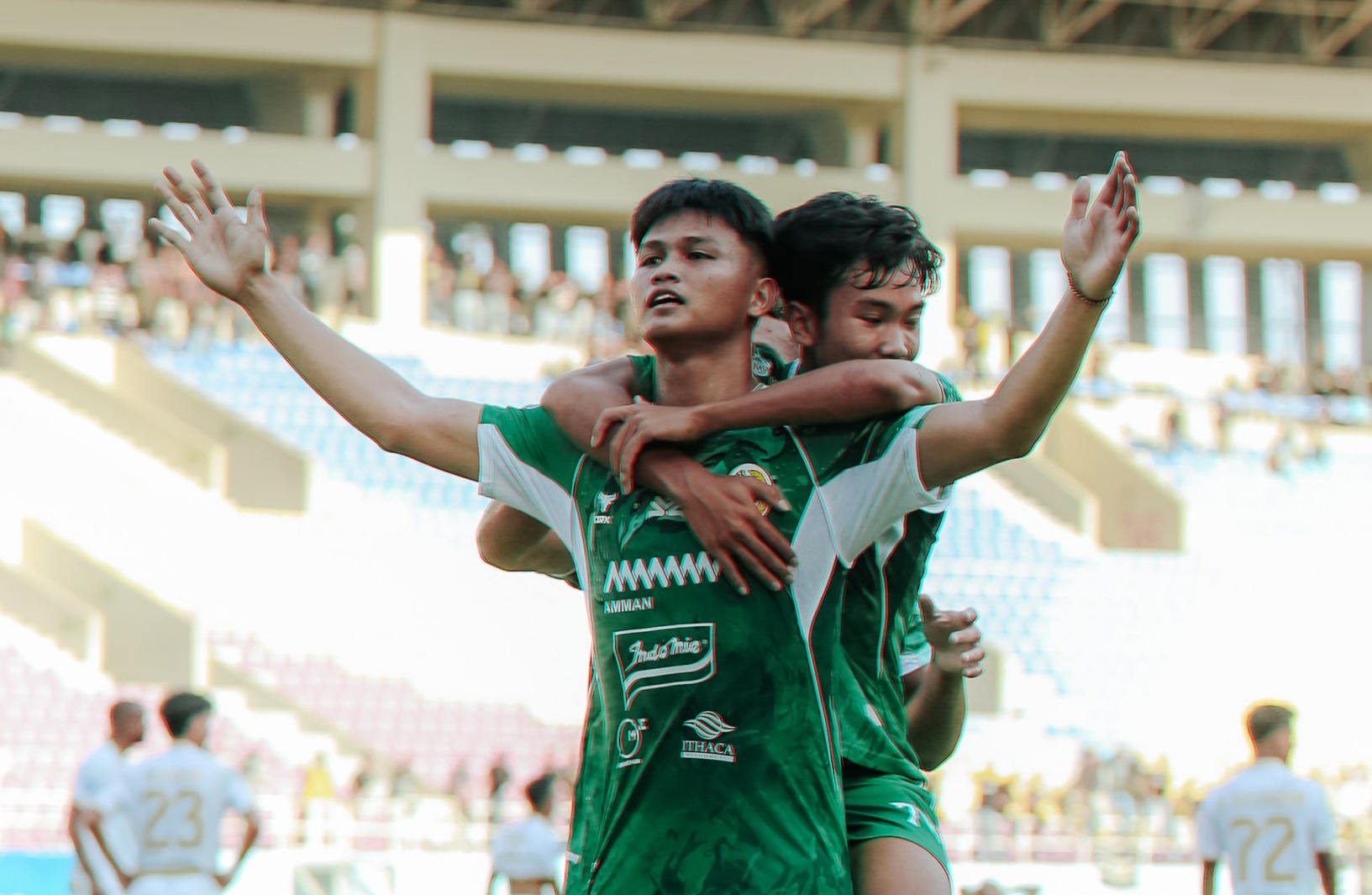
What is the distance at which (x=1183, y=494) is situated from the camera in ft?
84.9

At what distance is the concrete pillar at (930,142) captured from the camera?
28.4 metres

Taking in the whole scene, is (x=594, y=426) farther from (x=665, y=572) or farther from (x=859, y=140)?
(x=859, y=140)

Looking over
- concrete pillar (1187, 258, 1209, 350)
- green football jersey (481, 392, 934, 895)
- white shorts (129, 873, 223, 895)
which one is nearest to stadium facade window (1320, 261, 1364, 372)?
concrete pillar (1187, 258, 1209, 350)

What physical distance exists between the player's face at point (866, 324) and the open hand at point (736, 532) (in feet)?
1.37

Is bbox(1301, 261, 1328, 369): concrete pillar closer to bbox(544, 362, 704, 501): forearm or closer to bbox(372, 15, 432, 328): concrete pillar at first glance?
bbox(372, 15, 432, 328): concrete pillar

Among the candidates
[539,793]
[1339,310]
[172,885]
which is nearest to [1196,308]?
[1339,310]

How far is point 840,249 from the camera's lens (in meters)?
3.18

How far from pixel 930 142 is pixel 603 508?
2617 centimetres

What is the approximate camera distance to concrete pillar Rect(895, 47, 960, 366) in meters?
28.4

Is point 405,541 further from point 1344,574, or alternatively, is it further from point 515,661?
point 1344,574

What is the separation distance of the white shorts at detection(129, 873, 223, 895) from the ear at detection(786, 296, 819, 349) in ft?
19.8

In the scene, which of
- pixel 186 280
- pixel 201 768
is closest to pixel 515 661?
pixel 186 280

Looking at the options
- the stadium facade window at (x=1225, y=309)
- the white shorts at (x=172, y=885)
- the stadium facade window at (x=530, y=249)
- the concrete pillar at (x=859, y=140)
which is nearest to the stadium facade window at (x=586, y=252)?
the stadium facade window at (x=530, y=249)

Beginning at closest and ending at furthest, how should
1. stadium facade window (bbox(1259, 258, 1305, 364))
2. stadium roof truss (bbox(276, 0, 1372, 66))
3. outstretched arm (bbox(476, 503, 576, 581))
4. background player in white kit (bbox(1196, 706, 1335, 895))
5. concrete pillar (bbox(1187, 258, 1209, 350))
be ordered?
1. outstretched arm (bbox(476, 503, 576, 581))
2. background player in white kit (bbox(1196, 706, 1335, 895))
3. stadium roof truss (bbox(276, 0, 1372, 66))
4. stadium facade window (bbox(1259, 258, 1305, 364))
5. concrete pillar (bbox(1187, 258, 1209, 350))
